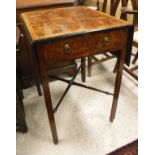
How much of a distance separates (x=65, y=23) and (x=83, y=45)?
197mm

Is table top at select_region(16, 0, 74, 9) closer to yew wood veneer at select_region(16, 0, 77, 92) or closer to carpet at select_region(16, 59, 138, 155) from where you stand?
yew wood veneer at select_region(16, 0, 77, 92)

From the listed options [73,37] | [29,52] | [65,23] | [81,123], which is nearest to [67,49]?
[73,37]

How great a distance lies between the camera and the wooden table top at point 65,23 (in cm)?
91

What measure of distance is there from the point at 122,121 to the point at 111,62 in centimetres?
103

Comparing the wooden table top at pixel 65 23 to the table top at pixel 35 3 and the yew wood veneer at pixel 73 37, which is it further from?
the table top at pixel 35 3

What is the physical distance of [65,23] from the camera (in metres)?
1.04

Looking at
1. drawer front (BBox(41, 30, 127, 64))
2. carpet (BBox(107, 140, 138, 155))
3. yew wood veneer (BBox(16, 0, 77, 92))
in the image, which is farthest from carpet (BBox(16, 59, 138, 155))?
drawer front (BBox(41, 30, 127, 64))

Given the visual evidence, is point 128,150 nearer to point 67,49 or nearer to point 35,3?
point 67,49

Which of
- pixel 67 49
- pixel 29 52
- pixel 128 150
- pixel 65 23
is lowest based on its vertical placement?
pixel 128 150

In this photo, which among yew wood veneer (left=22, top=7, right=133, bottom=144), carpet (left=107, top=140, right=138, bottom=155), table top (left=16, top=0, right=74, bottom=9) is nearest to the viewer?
yew wood veneer (left=22, top=7, right=133, bottom=144)

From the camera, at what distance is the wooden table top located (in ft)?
2.97
